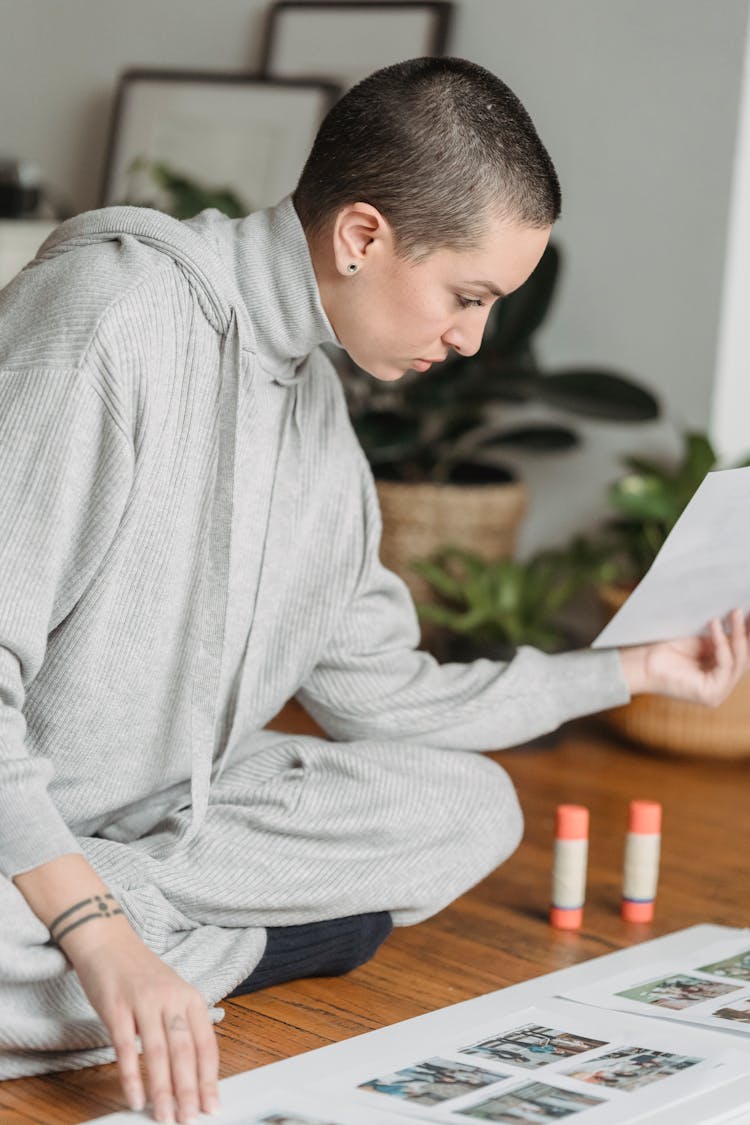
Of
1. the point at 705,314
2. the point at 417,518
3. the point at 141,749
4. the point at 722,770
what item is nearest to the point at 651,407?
the point at 705,314

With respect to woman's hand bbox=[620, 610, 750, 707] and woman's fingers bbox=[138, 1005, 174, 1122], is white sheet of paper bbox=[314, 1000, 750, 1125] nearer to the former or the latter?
woman's fingers bbox=[138, 1005, 174, 1122]

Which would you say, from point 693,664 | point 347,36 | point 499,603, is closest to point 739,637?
point 693,664

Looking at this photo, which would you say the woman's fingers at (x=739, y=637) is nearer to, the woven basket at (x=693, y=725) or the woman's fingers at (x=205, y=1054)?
the woman's fingers at (x=205, y=1054)

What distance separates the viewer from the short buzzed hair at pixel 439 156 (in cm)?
136

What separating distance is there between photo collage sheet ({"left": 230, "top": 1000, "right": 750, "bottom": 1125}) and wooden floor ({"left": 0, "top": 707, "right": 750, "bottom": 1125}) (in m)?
0.15

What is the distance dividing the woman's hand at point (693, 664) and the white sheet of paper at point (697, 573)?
0.04ft

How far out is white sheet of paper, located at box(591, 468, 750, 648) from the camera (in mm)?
1521

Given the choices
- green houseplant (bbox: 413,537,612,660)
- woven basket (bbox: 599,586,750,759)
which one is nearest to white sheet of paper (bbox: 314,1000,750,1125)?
woven basket (bbox: 599,586,750,759)

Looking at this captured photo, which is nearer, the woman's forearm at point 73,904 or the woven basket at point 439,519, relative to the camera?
the woman's forearm at point 73,904

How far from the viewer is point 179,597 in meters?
1.43

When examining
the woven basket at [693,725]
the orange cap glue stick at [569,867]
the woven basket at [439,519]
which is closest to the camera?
the orange cap glue stick at [569,867]

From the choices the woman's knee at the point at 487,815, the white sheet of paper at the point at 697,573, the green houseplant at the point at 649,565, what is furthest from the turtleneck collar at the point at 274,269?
the green houseplant at the point at 649,565

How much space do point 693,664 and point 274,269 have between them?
652 mm

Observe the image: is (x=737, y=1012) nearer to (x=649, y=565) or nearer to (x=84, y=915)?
(x=84, y=915)
